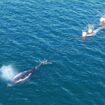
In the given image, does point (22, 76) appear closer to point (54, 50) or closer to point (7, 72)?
point (7, 72)

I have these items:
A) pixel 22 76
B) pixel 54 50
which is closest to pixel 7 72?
pixel 22 76

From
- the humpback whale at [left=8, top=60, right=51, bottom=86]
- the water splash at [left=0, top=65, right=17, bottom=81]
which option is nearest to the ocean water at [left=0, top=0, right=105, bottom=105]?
the humpback whale at [left=8, top=60, right=51, bottom=86]

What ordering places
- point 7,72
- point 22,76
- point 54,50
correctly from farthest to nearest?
point 54,50, point 7,72, point 22,76

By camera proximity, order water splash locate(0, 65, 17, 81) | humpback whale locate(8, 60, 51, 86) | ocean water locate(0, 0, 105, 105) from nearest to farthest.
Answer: ocean water locate(0, 0, 105, 105) → humpback whale locate(8, 60, 51, 86) → water splash locate(0, 65, 17, 81)

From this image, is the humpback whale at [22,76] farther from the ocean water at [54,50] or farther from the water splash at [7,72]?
the water splash at [7,72]

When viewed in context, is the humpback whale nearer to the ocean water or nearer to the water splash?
the ocean water

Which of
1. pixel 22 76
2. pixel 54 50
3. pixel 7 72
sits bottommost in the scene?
pixel 22 76
